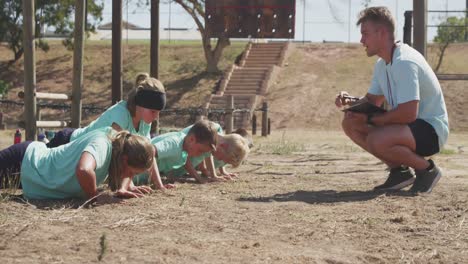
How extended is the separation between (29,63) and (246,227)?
5663 mm

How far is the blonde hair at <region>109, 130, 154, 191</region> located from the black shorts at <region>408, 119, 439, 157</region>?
241 centimetres

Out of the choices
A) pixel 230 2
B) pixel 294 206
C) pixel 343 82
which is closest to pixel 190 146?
pixel 294 206

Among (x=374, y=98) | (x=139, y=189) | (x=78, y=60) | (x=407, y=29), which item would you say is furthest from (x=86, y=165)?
(x=407, y=29)

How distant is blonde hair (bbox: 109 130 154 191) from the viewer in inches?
237

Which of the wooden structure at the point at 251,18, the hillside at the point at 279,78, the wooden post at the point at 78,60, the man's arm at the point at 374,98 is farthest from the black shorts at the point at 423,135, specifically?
the hillside at the point at 279,78

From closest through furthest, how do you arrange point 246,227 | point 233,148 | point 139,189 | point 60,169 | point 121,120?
point 246,227 < point 60,169 < point 139,189 < point 121,120 < point 233,148

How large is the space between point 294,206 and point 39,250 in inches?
102

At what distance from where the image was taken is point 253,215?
573cm

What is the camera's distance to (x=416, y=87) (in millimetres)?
7105

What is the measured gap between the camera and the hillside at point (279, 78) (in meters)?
33.7

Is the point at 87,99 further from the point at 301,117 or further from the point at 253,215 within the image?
the point at 253,215

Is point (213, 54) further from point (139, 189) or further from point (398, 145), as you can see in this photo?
point (139, 189)

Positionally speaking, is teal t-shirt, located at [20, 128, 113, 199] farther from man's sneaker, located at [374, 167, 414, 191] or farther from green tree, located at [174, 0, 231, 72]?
green tree, located at [174, 0, 231, 72]

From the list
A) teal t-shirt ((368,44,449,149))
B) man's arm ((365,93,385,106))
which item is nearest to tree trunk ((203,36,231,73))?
man's arm ((365,93,385,106))
